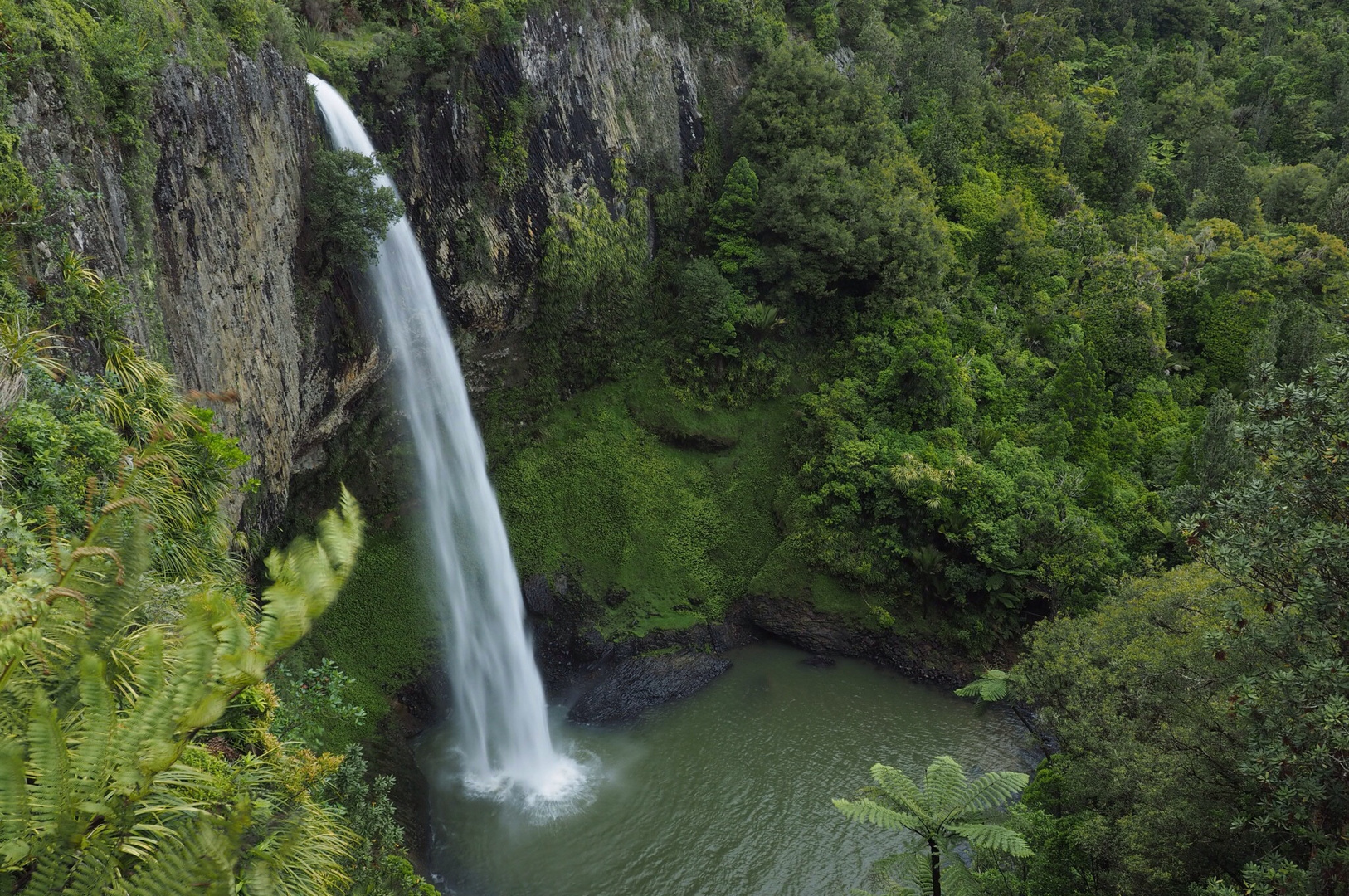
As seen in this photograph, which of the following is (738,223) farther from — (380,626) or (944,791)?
(944,791)

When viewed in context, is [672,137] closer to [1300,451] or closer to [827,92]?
[827,92]

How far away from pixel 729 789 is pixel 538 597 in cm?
553

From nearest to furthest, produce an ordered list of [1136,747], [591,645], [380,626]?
[1136,747], [380,626], [591,645]

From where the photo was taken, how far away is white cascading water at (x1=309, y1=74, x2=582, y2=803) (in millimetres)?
13508

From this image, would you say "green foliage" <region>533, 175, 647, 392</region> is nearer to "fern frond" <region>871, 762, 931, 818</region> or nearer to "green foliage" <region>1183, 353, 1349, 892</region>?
"fern frond" <region>871, 762, 931, 818</region>

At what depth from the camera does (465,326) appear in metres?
15.7

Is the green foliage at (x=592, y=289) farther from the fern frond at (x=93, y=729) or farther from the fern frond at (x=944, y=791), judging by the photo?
the fern frond at (x=93, y=729)

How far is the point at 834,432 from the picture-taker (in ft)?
56.9

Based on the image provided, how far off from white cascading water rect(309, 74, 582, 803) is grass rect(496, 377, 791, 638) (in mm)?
1174

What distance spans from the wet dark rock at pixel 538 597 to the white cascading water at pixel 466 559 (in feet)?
0.91

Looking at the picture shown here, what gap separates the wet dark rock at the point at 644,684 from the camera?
14836 mm

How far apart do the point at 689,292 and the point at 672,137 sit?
13.5 feet

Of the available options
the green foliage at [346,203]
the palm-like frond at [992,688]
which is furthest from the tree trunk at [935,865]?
the green foliage at [346,203]

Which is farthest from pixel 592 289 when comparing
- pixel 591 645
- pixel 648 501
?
pixel 591 645
